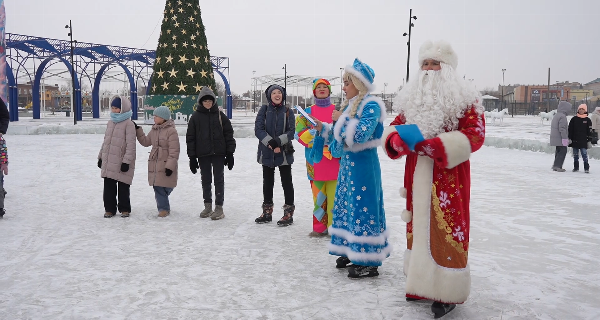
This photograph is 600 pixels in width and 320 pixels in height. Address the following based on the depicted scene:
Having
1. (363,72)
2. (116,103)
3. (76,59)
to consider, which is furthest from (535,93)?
(363,72)

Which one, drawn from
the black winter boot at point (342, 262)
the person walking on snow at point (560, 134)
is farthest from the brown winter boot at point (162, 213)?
the person walking on snow at point (560, 134)

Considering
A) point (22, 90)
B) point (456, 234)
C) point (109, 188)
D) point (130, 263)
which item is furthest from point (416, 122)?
point (22, 90)

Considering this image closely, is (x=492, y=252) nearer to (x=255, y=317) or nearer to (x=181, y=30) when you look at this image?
(x=255, y=317)

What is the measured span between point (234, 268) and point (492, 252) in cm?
263

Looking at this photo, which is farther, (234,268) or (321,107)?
(321,107)

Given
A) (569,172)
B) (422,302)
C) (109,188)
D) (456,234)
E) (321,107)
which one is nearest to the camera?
(456,234)

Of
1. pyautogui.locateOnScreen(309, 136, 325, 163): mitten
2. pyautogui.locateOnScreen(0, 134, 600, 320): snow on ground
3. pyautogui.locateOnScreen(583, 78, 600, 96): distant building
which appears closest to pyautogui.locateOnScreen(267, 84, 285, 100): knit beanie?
pyautogui.locateOnScreen(309, 136, 325, 163): mitten

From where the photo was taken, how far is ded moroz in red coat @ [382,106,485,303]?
3.05m

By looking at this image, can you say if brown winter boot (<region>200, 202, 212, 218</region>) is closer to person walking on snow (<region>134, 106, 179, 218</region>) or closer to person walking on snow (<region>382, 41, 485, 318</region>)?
person walking on snow (<region>134, 106, 179, 218</region>)

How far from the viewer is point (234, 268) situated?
432 centimetres

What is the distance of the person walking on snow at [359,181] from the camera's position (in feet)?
12.8

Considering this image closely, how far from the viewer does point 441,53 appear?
3156mm

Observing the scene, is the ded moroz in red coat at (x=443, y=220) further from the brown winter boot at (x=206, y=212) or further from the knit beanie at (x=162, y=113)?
the knit beanie at (x=162, y=113)

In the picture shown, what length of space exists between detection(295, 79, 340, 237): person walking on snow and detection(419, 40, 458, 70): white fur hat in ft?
6.11
